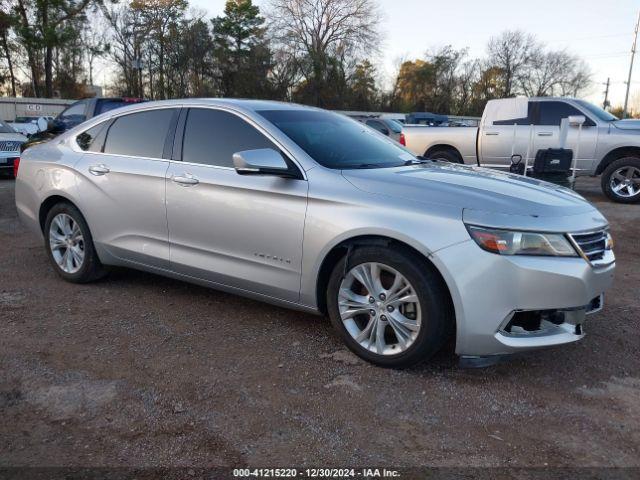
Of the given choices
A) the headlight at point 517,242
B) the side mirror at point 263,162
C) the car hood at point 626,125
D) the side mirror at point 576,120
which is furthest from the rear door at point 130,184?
the car hood at point 626,125

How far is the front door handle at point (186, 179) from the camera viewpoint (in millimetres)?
3968

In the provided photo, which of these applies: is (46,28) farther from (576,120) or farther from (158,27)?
(576,120)

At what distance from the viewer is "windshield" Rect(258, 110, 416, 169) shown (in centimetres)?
376

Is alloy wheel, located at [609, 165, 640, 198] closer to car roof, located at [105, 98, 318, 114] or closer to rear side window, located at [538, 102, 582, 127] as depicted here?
rear side window, located at [538, 102, 582, 127]

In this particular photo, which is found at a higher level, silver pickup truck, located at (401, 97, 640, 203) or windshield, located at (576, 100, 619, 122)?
windshield, located at (576, 100, 619, 122)

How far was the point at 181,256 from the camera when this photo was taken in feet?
13.5

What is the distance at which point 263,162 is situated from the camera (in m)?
3.47

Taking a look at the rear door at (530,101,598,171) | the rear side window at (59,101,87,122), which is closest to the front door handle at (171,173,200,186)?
the rear door at (530,101,598,171)

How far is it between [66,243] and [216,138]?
1900 mm

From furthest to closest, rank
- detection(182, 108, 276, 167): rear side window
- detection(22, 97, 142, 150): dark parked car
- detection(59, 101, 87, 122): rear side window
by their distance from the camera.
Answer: detection(59, 101, 87, 122): rear side window → detection(22, 97, 142, 150): dark parked car → detection(182, 108, 276, 167): rear side window

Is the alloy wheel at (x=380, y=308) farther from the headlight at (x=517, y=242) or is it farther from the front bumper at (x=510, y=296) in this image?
the headlight at (x=517, y=242)

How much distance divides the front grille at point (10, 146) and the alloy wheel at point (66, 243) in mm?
9325

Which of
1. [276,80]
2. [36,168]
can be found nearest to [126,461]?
[36,168]

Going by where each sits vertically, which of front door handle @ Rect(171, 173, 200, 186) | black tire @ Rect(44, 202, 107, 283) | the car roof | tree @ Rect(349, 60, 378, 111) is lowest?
black tire @ Rect(44, 202, 107, 283)
